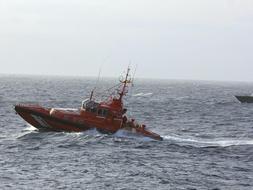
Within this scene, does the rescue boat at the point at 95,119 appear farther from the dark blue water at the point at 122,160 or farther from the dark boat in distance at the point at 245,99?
the dark boat in distance at the point at 245,99

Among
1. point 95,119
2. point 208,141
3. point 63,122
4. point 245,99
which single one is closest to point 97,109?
point 95,119

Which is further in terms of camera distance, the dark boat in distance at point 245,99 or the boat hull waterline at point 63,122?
the dark boat in distance at point 245,99

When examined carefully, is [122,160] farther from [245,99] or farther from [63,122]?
[245,99]

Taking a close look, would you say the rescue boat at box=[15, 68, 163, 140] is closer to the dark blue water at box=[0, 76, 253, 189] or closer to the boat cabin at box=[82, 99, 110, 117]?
the boat cabin at box=[82, 99, 110, 117]

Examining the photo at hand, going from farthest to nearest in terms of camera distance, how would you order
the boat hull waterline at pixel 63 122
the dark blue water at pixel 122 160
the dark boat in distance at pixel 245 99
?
the dark boat in distance at pixel 245 99, the boat hull waterline at pixel 63 122, the dark blue water at pixel 122 160

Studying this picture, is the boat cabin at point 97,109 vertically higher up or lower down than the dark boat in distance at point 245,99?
higher up

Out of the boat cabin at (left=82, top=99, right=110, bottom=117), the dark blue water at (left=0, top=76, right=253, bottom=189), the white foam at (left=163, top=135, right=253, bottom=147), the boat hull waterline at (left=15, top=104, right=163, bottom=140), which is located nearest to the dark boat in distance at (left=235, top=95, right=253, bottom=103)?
the dark blue water at (left=0, top=76, right=253, bottom=189)

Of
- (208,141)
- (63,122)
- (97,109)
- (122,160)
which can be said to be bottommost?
(122,160)

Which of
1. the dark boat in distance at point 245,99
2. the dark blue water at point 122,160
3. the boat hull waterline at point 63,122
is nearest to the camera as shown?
the dark blue water at point 122,160

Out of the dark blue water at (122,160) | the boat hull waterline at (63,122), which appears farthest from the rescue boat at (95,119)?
the dark blue water at (122,160)

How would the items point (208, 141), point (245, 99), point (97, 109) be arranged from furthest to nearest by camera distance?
point (245, 99) → point (208, 141) → point (97, 109)

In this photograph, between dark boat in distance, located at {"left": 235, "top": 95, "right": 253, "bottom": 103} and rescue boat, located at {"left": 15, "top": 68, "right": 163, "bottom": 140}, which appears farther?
dark boat in distance, located at {"left": 235, "top": 95, "right": 253, "bottom": 103}

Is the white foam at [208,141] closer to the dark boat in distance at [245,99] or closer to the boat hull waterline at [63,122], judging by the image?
the boat hull waterline at [63,122]

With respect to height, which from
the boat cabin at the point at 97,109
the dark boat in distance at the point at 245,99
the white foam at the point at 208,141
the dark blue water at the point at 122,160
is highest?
the boat cabin at the point at 97,109
